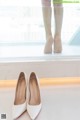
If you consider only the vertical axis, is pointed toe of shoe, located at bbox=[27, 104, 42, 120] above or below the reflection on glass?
below

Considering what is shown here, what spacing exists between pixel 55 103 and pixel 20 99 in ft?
0.69

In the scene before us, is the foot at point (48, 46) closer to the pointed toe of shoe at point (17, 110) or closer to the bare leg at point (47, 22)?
the bare leg at point (47, 22)

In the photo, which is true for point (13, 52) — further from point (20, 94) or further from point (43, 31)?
point (20, 94)

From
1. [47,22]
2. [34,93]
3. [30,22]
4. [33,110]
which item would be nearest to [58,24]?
[47,22]

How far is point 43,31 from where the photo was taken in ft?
5.59

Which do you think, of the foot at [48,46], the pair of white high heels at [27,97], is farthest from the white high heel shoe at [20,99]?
the foot at [48,46]

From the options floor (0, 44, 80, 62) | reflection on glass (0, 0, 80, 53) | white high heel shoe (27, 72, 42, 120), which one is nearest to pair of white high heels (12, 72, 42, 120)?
white high heel shoe (27, 72, 42, 120)

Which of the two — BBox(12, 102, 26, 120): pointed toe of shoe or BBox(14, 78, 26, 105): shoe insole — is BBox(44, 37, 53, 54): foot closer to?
BBox(14, 78, 26, 105): shoe insole

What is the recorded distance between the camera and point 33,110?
120 centimetres

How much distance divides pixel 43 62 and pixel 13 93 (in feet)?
0.94

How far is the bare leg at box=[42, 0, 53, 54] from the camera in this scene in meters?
1.56

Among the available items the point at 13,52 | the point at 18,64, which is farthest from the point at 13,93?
the point at 13,52

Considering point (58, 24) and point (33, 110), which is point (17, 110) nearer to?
point (33, 110)

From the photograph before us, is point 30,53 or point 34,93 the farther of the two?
point 30,53
